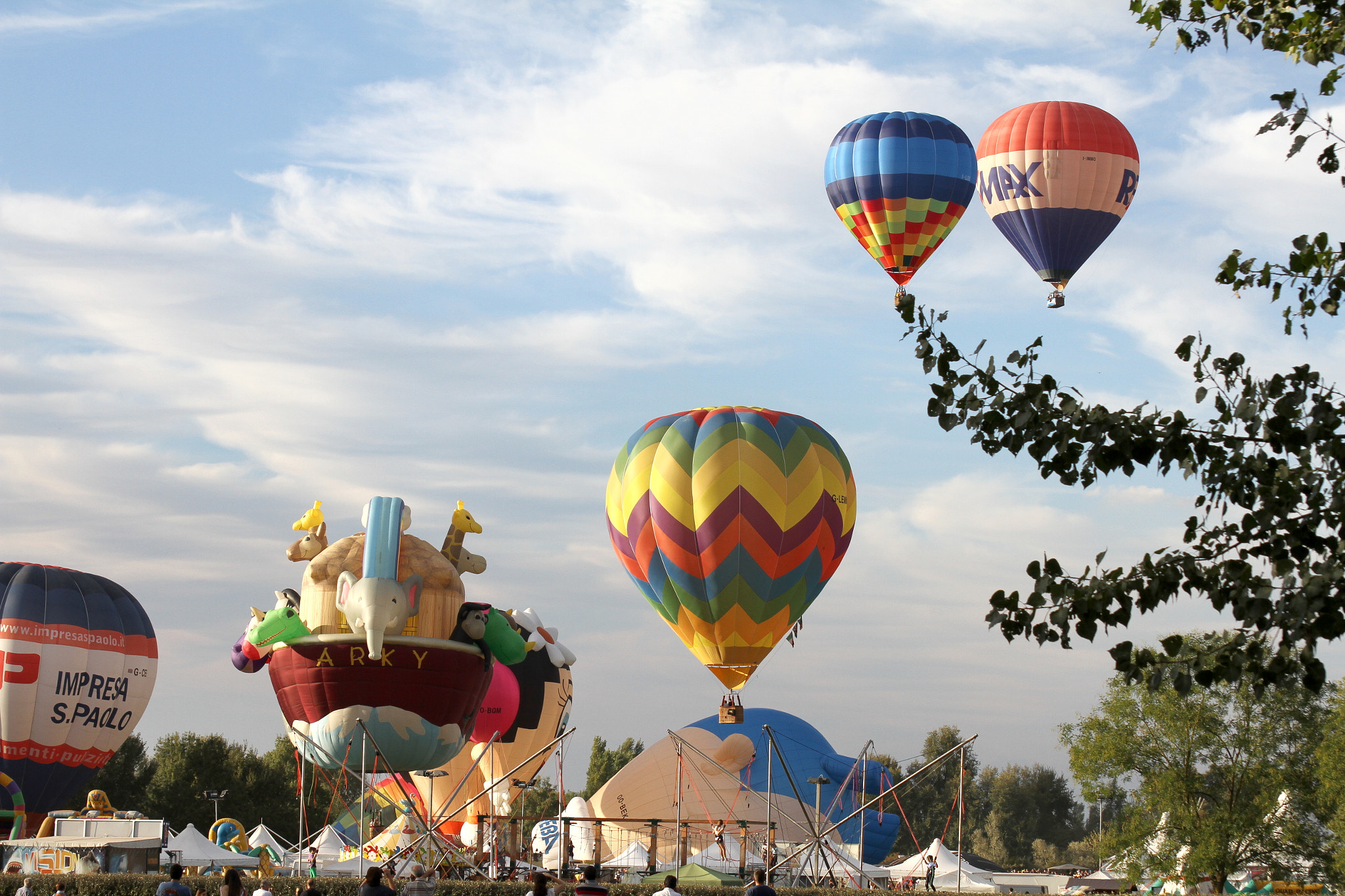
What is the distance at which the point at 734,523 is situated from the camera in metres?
32.2

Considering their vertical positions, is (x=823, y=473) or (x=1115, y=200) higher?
(x=1115, y=200)

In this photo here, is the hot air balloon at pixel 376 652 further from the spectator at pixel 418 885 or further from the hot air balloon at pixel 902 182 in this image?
the hot air balloon at pixel 902 182

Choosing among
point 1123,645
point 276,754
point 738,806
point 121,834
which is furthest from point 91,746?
point 276,754

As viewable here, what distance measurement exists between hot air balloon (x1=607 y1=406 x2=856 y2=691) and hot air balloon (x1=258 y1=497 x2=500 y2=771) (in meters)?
6.01

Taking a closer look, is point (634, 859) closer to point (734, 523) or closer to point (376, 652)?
point (734, 523)

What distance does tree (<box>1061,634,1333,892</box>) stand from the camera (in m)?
34.3

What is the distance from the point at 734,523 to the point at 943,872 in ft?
49.1

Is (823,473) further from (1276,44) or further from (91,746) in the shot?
(1276,44)

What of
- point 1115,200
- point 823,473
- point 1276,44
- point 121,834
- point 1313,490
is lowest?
point 121,834

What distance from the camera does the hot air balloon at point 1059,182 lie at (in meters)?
37.0

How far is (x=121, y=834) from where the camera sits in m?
28.8

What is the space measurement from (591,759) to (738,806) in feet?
142

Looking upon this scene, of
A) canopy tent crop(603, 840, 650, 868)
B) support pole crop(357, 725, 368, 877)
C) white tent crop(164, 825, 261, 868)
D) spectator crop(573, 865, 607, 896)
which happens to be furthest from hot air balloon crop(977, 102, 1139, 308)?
spectator crop(573, 865, 607, 896)

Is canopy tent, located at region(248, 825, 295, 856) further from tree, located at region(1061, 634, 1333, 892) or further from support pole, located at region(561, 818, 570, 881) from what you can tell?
tree, located at region(1061, 634, 1333, 892)
